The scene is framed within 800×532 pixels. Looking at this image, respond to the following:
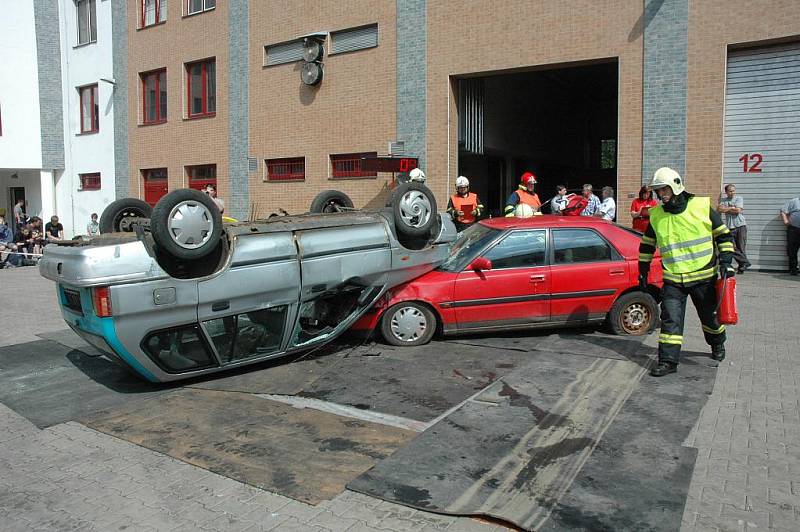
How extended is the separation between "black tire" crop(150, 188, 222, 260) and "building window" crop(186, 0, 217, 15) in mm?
16442

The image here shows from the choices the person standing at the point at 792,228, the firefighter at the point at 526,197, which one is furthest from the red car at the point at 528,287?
the person standing at the point at 792,228

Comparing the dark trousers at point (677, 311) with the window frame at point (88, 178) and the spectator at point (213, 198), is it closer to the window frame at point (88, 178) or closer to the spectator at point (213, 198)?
the spectator at point (213, 198)

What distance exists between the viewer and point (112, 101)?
23266mm

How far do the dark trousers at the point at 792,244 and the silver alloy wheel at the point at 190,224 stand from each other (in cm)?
1082

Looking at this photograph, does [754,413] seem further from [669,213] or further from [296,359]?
[296,359]

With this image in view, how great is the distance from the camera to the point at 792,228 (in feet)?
39.5

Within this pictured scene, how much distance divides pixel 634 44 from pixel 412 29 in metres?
5.20

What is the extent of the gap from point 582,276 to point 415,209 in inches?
80.0

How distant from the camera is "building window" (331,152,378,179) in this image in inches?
657

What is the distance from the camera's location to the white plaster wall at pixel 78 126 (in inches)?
924

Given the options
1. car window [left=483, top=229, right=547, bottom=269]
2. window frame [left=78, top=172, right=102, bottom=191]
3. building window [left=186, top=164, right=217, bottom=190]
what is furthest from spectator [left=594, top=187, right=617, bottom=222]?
window frame [left=78, top=172, right=102, bottom=191]

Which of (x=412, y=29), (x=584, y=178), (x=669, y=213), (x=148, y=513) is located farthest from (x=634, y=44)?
(x=584, y=178)

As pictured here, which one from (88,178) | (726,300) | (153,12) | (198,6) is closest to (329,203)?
(726,300)

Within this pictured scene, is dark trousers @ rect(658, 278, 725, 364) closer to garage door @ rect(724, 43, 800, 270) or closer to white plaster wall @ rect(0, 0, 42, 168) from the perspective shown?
garage door @ rect(724, 43, 800, 270)
